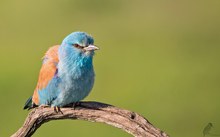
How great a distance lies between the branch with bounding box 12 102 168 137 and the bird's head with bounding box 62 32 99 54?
0.32 m

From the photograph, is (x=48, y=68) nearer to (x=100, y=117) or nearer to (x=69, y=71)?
(x=69, y=71)

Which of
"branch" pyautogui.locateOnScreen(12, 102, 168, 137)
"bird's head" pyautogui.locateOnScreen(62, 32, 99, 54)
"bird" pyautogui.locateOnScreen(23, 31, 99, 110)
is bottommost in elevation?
"branch" pyautogui.locateOnScreen(12, 102, 168, 137)

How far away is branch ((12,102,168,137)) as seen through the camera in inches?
232

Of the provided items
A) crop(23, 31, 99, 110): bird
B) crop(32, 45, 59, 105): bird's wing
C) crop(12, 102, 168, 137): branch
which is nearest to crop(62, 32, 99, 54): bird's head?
crop(23, 31, 99, 110): bird

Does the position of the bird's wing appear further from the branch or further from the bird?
the branch

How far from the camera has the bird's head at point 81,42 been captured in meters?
6.07

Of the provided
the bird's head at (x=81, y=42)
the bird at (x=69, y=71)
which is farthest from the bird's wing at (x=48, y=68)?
the bird's head at (x=81, y=42)

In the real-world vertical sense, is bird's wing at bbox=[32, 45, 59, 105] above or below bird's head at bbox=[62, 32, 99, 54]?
below

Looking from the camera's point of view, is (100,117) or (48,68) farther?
(48,68)

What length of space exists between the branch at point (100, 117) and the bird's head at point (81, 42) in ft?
1.06

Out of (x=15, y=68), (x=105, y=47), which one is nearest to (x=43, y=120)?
(x=15, y=68)

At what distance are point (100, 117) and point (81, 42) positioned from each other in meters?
0.46

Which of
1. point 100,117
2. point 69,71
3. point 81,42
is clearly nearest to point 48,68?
point 69,71

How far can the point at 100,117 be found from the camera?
6020 millimetres
